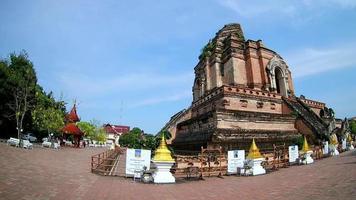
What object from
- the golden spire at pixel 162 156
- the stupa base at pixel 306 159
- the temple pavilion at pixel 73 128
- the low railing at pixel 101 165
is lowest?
the low railing at pixel 101 165

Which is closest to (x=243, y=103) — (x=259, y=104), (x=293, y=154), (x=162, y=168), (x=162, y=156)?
(x=259, y=104)

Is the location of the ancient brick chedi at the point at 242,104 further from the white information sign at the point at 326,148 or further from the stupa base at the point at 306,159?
the stupa base at the point at 306,159

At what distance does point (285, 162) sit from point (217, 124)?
5.61 meters

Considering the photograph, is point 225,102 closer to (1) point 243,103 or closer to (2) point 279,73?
(1) point 243,103

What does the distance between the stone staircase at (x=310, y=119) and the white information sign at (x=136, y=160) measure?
15712 millimetres

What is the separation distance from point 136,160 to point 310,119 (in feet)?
58.0

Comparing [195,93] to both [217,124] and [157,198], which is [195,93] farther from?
[157,198]

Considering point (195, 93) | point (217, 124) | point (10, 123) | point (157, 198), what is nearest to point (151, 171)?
point (157, 198)

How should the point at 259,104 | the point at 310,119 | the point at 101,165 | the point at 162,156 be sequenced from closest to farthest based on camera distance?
the point at 162,156, the point at 101,165, the point at 310,119, the point at 259,104

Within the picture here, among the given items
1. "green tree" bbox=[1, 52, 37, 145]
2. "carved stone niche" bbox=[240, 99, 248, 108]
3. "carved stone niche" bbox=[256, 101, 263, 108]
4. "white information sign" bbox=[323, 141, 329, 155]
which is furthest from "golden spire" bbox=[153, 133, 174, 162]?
"green tree" bbox=[1, 52, 37, 145]

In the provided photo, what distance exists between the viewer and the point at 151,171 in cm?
1322

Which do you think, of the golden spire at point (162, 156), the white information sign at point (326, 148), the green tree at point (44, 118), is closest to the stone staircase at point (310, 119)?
the white information sign at point (326, 148)

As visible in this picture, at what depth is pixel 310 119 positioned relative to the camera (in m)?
24.4

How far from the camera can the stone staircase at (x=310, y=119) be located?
74.4ft
